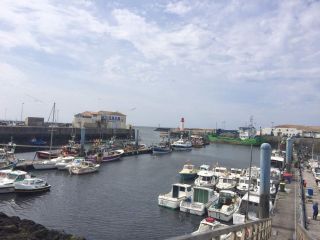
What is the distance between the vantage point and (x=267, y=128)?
533 ft

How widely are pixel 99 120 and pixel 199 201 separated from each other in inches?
3650

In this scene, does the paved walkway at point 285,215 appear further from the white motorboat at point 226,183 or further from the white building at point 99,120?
the white building at point 99,120

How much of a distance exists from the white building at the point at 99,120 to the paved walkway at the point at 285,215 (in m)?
89.0

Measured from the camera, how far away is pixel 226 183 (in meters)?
39.2

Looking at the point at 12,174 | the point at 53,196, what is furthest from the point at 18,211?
the point at 12,174

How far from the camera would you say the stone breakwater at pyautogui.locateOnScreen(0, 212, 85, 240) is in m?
18.8

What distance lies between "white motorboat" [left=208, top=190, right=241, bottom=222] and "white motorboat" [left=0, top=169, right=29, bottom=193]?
63.0ft

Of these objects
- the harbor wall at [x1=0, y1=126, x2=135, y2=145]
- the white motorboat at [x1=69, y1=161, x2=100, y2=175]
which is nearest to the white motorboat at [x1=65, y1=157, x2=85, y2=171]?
the white motorboat at [x1=69, y1=161, x2=100, y2=175]

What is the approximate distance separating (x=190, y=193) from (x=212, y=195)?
2.19 m

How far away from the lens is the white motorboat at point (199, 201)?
2817cm

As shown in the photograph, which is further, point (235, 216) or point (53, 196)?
point (53, 196)

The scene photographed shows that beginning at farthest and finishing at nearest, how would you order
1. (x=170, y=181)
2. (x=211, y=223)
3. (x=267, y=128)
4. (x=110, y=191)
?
(x=267, y=128), (x=170, y=181), (x=110, y=191), (x=211, y=223)

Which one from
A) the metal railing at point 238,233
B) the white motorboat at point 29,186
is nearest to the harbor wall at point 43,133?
the white motorboat at point 29,186

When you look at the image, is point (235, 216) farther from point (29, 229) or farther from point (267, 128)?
point (267, 128)
